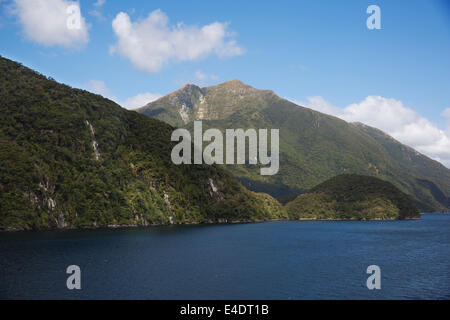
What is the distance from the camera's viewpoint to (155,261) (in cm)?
8462

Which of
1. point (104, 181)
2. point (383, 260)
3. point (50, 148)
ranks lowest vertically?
point (383, 260)

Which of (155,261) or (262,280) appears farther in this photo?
(155,261)

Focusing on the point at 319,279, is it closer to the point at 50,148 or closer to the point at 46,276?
the point at 46,276

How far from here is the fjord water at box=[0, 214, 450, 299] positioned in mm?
58031

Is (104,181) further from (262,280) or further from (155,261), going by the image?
(262,280)

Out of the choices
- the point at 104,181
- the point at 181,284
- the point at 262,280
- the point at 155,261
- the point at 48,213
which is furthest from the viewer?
the point at 104,181

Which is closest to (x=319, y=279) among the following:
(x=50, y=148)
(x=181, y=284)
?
(x=181, y=284)

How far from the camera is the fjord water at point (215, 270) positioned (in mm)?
58031

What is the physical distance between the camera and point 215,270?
7556cm

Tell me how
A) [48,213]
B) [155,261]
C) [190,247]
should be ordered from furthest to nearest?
[48,213], [190,247], [155,261]

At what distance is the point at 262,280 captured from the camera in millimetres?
67500
